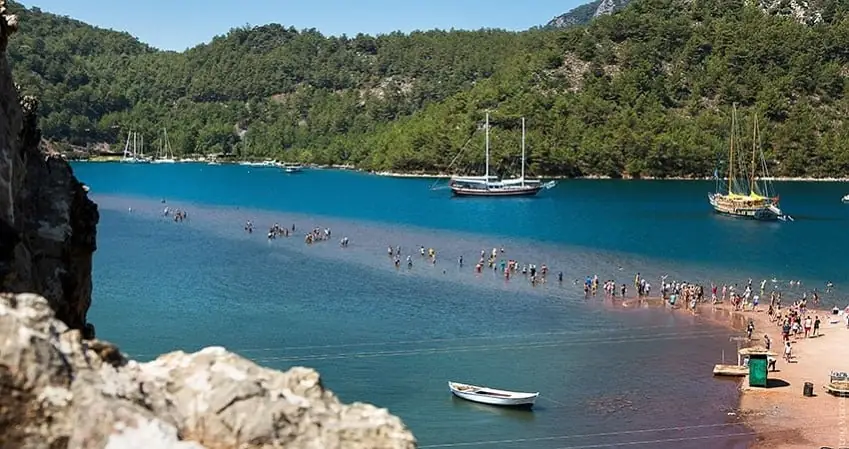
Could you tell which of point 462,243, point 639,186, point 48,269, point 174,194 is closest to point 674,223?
point 462,243

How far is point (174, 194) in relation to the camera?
161625 millimetres

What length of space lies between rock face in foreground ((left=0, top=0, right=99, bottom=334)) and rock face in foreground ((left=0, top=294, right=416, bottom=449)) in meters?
4.21

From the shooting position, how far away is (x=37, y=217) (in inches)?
561

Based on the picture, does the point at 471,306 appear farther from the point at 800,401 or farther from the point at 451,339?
the point at 800,401

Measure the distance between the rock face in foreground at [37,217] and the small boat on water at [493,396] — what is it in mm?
22359

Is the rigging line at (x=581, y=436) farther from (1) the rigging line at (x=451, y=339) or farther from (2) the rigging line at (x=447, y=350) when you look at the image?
(1) the rigging line at (x=451, y=339)

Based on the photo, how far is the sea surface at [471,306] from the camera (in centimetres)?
3659

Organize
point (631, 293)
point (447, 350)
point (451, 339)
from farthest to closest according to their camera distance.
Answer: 1. point (631, 293)
2. point (451, 339)
3. point (447, 350)

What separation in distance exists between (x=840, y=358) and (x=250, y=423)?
1719 inches

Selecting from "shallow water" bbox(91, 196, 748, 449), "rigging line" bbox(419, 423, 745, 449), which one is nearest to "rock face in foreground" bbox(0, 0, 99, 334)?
"rigging line" bbox(419, 423, 745, 449)

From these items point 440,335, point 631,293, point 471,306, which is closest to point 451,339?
point 440,335

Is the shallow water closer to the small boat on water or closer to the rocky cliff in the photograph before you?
the small boat on water

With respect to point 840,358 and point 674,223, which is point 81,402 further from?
point 674,223

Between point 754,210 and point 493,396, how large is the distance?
293 feet
